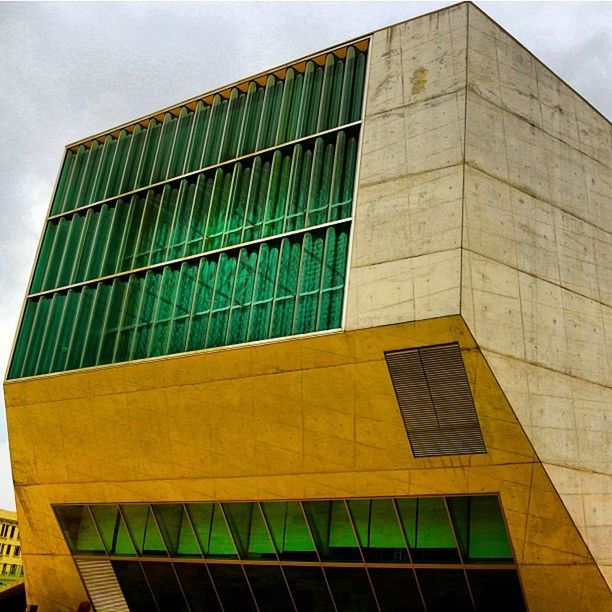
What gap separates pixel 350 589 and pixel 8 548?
76.4 m

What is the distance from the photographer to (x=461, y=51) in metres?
19.3

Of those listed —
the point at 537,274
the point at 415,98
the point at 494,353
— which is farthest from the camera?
the point at 415,98

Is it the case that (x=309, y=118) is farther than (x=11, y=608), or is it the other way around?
(x=11, y=608)

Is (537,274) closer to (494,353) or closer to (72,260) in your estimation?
(494,353)

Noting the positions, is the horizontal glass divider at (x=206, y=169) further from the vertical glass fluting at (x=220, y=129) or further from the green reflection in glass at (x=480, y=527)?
the green reflection in glass at (x=480, y=527)

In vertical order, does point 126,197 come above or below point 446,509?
above

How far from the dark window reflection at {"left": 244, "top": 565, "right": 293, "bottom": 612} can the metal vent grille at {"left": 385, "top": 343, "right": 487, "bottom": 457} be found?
6620 millimetres

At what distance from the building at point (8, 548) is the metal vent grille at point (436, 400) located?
257ft

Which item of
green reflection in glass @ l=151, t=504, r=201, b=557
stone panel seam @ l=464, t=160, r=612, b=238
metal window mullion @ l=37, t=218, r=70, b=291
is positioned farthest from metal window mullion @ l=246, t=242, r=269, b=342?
metal window mullion @ l=37, t=218, r=70, b=291

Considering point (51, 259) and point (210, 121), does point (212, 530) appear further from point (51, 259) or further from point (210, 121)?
point (210, 121)

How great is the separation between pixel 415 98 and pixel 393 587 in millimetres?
12262

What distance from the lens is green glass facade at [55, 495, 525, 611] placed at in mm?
18719

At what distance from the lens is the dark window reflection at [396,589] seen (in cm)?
1970

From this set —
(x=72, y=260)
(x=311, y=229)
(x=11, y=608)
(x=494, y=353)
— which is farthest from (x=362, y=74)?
(x=11, y=608)
